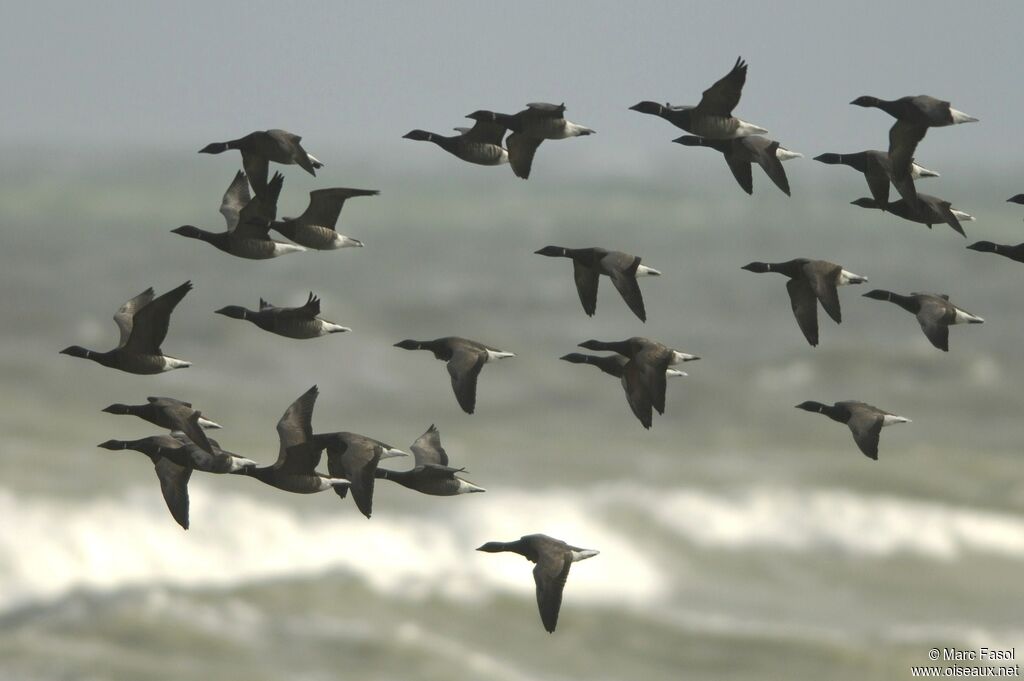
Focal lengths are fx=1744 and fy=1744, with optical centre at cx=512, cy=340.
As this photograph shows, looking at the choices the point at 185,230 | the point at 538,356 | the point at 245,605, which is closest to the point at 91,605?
the point at 245,605

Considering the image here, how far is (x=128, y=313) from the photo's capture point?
28.6m

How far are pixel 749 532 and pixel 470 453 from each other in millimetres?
21345

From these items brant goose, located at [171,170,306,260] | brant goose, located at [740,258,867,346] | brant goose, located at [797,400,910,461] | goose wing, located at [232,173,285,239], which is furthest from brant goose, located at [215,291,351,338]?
brant goose, located at [797,400,910,461]

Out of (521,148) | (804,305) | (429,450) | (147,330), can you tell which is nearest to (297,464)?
(147,330)

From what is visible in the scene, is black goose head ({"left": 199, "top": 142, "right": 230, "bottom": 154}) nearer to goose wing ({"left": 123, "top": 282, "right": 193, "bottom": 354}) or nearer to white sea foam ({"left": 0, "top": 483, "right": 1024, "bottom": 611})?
goose wing ({"left": 123, "top": 282, "right": 193, "bottom": 354})

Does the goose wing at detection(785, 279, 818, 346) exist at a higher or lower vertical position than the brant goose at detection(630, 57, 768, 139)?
lower

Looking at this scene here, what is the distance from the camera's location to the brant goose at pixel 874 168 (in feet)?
79.7

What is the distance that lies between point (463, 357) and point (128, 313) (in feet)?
20.5

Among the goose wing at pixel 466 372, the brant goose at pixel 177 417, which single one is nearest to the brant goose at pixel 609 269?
the goose wing at pixel 466 372

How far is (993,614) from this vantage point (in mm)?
82625

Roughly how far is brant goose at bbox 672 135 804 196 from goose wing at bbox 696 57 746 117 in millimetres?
431

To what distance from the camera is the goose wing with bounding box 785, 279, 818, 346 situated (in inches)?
1008

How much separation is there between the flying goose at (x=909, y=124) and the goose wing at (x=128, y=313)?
11.8 m

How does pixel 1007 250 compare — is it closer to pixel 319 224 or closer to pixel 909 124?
pixel 909 124
